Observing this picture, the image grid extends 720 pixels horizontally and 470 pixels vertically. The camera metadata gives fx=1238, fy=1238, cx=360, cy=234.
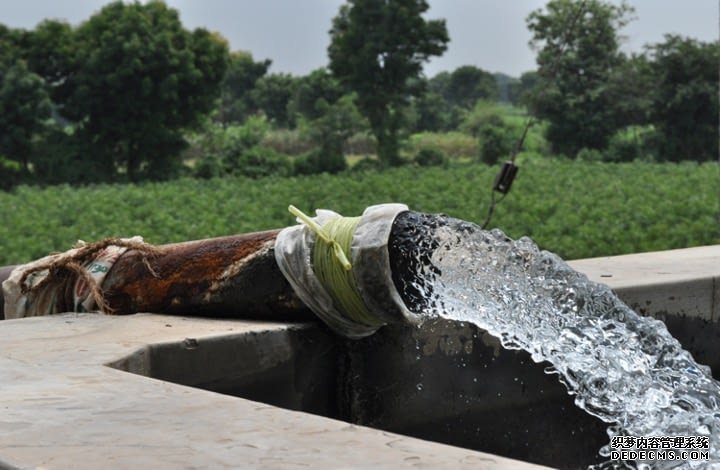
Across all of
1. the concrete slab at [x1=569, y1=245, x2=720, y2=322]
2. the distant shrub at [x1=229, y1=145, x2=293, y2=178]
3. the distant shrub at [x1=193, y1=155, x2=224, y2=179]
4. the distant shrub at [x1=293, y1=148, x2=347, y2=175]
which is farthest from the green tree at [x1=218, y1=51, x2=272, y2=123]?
the concrete slab at [x1=569, y1=245, x2=720, y2=322]

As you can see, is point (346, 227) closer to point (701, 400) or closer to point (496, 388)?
point (496, 388)

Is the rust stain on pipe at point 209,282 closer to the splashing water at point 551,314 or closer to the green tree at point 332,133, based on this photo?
the splashing water at point 551,314

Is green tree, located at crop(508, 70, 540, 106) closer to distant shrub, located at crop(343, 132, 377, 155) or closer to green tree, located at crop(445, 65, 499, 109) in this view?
green tree, located at crop(445, 65, 499, 109)

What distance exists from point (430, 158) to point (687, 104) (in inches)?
299

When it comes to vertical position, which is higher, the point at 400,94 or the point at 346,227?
the point at 400,94

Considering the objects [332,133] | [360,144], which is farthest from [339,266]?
[360,144]

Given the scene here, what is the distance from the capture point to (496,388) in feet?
12.3

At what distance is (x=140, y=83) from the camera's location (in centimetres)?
2872

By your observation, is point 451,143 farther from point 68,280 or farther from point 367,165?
point 68,280

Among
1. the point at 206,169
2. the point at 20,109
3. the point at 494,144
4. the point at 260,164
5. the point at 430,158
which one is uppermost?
the point at 20,109

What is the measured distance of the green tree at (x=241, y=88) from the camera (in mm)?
47781

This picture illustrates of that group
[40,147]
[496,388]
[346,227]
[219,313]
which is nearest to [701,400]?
[496,388]

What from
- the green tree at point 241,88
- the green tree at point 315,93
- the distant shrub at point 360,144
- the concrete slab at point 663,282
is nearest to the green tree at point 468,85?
the green tree at point 241,88

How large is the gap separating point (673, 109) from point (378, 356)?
33798 millimetres
